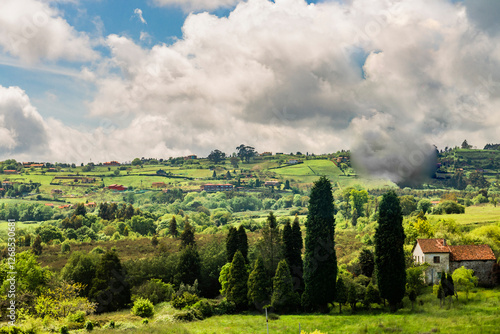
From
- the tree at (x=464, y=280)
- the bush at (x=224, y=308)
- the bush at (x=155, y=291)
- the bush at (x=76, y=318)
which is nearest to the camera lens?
the bush at (x=76, y=318)

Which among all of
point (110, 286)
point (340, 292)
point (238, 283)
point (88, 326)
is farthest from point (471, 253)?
point (110, 286)

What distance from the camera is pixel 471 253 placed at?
168 feet

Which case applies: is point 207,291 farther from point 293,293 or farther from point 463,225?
point 463,225

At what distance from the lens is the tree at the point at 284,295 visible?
47188 millimetres

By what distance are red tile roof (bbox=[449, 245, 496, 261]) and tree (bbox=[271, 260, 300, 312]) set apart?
68.3 ft

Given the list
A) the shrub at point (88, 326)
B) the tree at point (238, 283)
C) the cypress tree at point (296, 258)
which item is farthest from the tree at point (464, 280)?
the shrub at point (88, 326)

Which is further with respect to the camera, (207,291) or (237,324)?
(207,291)

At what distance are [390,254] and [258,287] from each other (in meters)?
15.8

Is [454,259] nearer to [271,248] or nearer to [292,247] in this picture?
[292,247]

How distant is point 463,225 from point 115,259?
5998 cm

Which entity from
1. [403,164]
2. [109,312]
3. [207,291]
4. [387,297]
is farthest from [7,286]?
[403,164]

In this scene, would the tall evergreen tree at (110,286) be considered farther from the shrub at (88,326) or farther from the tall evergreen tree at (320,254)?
the tall evergreen tree at (320,254)

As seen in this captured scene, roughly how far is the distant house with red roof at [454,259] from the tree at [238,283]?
23.0 meters

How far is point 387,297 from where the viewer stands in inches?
1700
